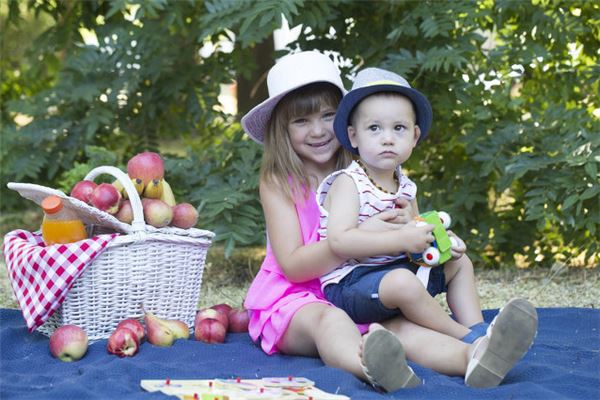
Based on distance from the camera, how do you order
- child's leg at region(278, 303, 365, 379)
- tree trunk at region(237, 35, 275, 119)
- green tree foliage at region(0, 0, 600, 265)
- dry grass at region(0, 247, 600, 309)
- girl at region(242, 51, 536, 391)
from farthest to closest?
tree trunk at region(237, 35, 275, 119) → green tree foliage at region(0, 0, 600, 265) → dry grass at region(0, 247, 600, 309) → girl at region(242, 51, 536, 391) → child's leg at region(278, 303, 365, 379)

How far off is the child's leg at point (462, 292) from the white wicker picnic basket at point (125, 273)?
0.95 m

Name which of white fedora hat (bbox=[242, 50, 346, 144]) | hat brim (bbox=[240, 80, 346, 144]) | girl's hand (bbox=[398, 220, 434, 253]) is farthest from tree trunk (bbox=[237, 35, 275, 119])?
girl's hand (bbox=[398, 220, 434, 253])

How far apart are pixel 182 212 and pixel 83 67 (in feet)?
7.23

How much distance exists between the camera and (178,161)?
4.75 metres

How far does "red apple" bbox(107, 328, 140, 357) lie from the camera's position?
2.96m

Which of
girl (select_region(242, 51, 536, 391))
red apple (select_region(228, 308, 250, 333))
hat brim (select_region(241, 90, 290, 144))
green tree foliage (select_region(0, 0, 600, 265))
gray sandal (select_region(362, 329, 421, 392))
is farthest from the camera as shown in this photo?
green tree foliage (select_region(0, 0, 600, 265))

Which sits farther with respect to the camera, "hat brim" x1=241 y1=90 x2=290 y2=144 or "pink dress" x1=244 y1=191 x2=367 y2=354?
"hat brim" x1=241 y1=90 x2=290 y2=144

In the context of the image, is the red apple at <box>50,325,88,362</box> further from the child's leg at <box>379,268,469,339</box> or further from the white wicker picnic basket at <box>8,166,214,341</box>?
the child's leg at <box>379,268,469,339</box>

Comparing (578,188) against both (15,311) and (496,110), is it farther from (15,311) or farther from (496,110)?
(15,311)

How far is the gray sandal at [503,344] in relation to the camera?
2.44 meters

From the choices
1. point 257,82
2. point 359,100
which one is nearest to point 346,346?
point 359,100

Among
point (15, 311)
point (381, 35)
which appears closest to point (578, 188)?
point (381, 35)

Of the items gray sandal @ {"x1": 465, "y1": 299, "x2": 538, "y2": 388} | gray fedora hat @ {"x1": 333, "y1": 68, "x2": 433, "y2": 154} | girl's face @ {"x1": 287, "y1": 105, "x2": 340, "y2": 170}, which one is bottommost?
gray sandal @ {"x1": 465, "y1": 299, "x2": 538, "y2": 388}

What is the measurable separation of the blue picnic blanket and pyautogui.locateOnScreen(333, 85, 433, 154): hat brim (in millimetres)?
795
